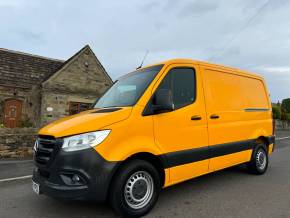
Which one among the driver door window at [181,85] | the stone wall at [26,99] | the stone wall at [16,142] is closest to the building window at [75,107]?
the stone wall at [26,99]

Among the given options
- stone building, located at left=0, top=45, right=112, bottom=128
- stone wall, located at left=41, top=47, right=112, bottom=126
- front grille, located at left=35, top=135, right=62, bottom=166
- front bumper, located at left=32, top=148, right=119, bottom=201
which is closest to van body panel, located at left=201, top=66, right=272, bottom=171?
front bumper, located at left=32, top=148, right=119, bottom=201

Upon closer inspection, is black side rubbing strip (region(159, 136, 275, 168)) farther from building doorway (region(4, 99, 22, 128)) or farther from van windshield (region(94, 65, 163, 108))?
building doorway (region(4, 99, 22, 128))

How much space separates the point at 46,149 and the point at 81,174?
0.66 m

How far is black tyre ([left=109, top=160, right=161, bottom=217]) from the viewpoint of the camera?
3531 mm

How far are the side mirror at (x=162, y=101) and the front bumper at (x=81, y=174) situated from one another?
41.8 inches

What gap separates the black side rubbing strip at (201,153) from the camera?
4.12 m

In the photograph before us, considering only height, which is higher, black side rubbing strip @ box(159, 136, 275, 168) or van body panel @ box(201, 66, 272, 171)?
van body panel @ box(201, 66, 272, 171)

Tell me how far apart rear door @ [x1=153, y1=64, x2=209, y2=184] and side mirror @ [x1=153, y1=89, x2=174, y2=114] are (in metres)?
0.13

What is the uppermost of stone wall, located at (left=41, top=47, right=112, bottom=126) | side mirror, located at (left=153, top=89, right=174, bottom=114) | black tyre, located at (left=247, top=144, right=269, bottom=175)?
stone wall, located at (left=41, top=47, right=112, bottom=126)

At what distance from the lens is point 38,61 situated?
2003cm

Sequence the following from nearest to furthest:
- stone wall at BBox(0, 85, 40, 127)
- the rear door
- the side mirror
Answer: the side mirror → the rear door → stone wall at BBox(0, 85, 40, 127)

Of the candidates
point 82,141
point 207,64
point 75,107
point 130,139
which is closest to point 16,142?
point 82,141

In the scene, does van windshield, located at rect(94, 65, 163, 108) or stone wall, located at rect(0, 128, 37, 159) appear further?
stone wall, located at rect(0, 128, 37, 159)

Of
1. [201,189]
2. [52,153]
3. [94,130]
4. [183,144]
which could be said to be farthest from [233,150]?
[52,153]
